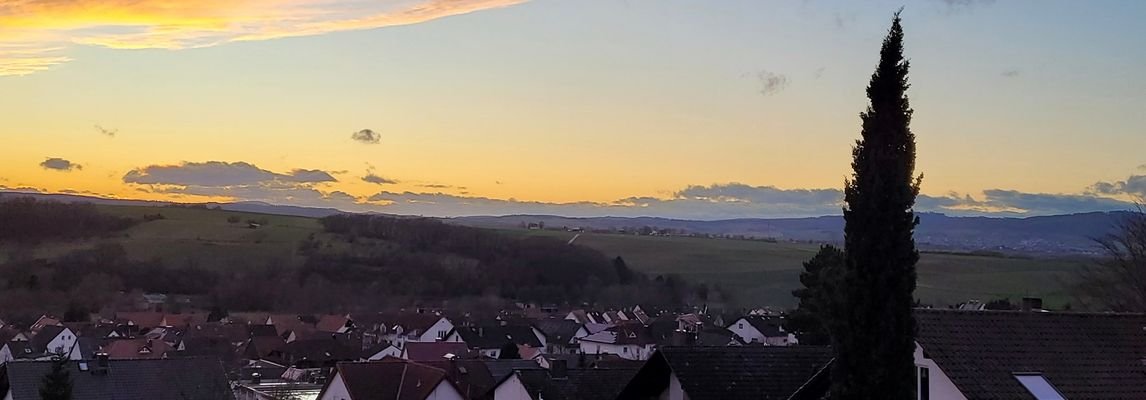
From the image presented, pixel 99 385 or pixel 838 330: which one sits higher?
pixel 838 330

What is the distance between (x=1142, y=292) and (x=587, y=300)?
362 ft

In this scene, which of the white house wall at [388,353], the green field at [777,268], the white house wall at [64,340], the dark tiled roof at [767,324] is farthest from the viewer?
the green field at [777,268]

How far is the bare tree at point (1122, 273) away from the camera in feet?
136

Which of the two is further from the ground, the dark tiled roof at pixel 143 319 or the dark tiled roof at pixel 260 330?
the dark tiled roof at pixel 260 330

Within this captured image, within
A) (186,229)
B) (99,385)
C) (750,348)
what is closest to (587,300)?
(186,229)

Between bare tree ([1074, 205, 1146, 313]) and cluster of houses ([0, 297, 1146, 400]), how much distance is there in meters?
14.7

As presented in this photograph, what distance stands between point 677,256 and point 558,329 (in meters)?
62.0

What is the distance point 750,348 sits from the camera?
2422 cm

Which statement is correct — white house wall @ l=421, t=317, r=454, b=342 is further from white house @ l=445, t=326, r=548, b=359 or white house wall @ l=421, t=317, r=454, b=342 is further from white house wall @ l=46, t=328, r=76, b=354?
white house wall @ l=46, t=328, r=76, b=354

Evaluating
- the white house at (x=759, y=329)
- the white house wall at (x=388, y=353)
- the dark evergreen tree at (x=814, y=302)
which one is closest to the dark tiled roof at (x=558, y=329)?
the white house at (x=759, y=329)

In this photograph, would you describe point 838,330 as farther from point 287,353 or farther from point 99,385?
point 287,353

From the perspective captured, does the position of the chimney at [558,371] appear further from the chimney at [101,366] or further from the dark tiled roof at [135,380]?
the chimney at [101,366]

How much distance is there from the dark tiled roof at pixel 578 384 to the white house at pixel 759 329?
54.7 m

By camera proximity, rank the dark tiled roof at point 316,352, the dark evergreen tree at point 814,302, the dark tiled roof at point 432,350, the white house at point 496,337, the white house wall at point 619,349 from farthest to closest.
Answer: the white house at point 496,337
the white house wall at point 619,349
the dark tiled roof at point 316,352
the dark tiled roof at point 432,350
the dark evergreen tree at point 814,302
